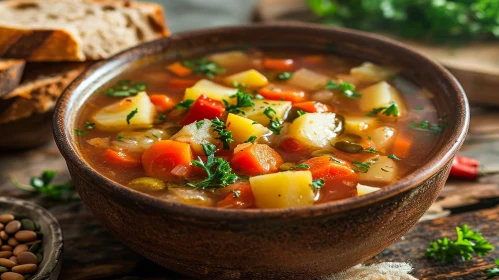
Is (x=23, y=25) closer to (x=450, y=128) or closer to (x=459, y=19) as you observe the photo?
(x=450, y=128)

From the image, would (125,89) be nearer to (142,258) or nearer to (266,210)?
(142,258)

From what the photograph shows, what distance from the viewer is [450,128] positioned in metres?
2.94

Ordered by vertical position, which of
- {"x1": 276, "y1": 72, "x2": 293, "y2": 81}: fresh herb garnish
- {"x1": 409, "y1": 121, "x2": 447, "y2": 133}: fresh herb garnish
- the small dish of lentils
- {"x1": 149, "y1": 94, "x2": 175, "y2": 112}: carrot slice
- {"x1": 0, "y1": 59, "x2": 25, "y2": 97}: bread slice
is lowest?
the small dish of lentils

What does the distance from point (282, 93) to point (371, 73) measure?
1.91 ft

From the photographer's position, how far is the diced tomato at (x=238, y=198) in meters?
2.47

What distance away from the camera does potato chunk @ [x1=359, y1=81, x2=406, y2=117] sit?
323 cm

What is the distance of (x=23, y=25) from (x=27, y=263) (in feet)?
5.88

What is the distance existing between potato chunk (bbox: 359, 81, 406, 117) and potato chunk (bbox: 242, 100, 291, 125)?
421 mm

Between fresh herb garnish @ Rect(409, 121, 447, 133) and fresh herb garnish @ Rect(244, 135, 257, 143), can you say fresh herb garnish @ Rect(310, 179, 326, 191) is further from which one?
fresh herb garnish @ Rect(409, 121, 447, 133)

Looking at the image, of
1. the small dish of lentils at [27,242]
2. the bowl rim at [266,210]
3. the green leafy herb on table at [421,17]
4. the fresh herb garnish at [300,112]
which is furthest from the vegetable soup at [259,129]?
the green leafy herb on table at [421,17]

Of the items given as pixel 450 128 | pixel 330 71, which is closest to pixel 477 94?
pixel 330 71

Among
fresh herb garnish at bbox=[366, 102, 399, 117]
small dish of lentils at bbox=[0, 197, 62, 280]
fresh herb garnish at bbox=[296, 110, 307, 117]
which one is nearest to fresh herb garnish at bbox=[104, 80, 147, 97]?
small dish of lentils at bbox=[0, 197, 62, 280]

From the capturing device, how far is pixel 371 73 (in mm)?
3559

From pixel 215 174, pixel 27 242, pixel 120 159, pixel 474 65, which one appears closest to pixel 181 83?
pixel 120 159
